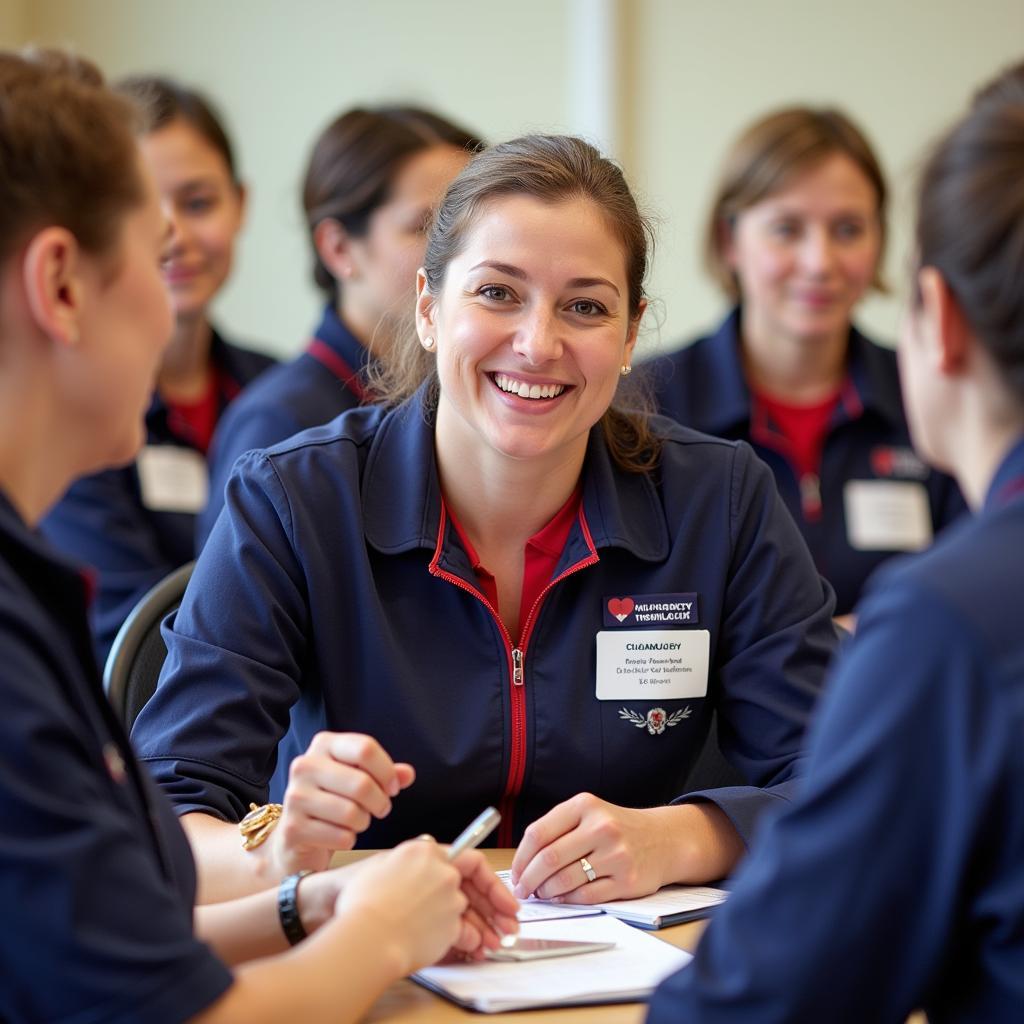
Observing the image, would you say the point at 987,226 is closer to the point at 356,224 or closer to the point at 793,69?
the point at 356,224

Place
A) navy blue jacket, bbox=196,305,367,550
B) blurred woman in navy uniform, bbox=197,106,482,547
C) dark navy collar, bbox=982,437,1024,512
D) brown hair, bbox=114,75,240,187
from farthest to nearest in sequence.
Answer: brown hair, bbox=114,75,240,187 < blurred woman in navy uniform, bbox=197,106,482,547 < navy blue jacket, bbox=196,305,367,550 < dark navy collar, bbox=982,437,1024,512

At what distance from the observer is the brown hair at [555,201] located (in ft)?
6.21

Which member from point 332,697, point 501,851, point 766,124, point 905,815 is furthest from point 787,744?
point 766,124

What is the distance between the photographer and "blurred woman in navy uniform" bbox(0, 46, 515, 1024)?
97cm

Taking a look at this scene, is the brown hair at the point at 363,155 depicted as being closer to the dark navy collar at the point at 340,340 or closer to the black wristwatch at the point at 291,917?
the dark navy collar at the point at 340,340

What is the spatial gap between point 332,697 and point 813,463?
6.04 ft

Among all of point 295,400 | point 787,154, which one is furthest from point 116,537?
point 787,154

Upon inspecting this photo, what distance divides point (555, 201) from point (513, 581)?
0.51 metres

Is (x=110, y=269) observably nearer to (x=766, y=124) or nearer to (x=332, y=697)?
(x=332, y=697)

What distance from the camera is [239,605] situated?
1.77 meters

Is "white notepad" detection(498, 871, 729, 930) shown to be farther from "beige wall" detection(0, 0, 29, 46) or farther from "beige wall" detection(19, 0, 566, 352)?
"beige wall" detection(0, 0, 29, 46)

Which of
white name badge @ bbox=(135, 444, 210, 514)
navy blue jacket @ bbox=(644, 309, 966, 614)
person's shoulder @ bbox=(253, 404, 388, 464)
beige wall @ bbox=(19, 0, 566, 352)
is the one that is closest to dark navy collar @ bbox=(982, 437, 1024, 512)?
person's shoulder @ bbox=(253, 404, 388, 464)

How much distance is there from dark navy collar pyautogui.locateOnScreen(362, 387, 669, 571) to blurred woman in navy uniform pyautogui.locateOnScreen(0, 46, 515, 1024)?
66 cm

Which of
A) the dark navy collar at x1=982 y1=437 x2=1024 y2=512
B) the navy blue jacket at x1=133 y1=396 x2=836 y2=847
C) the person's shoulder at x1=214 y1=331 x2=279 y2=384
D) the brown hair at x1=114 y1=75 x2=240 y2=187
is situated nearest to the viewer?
the dark navy collar at x1=982 y1=437 x2=1024 y2=512
